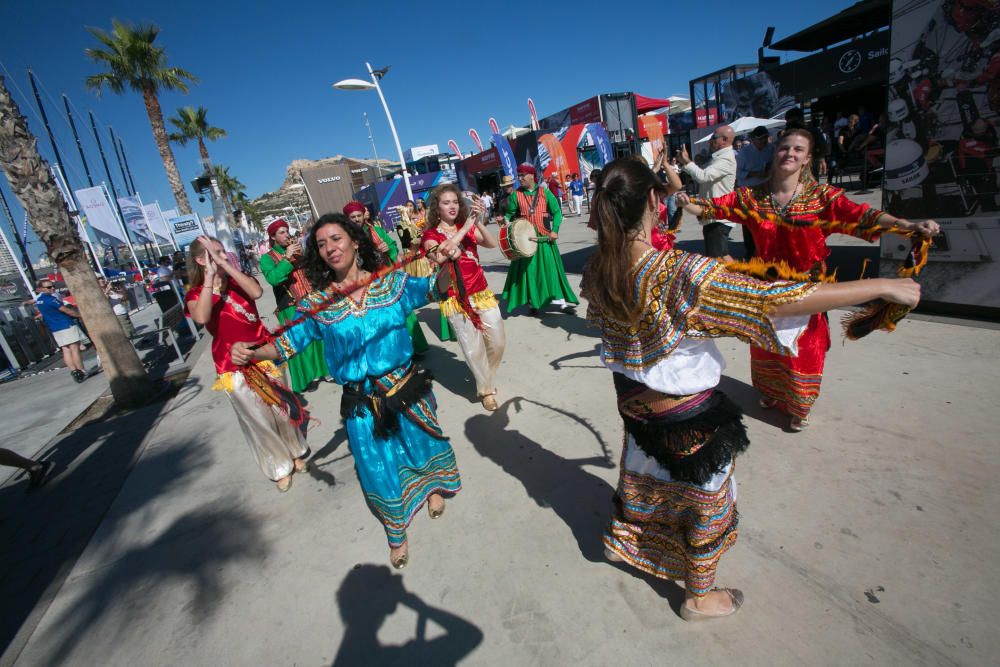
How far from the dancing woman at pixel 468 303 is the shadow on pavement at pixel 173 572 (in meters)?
2.06

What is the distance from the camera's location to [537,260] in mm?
5922

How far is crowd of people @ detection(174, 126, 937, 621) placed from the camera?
1465 millimetres

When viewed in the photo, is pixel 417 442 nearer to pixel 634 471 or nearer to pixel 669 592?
pixel 634 471

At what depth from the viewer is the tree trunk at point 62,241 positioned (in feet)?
17.3

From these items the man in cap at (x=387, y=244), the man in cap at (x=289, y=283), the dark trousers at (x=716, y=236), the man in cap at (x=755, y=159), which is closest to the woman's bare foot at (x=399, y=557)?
the man in cap at (x=289, y=283)

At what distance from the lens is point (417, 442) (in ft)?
8.57

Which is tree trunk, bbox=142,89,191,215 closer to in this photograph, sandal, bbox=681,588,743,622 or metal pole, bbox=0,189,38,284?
metal pole, bbox=0,189,38,284

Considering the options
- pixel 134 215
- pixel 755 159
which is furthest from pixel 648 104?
pixel 134 215

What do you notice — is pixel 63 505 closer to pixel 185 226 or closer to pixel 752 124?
pixel 185 226

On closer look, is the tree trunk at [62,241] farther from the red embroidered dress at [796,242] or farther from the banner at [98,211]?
the banner at [98,211]

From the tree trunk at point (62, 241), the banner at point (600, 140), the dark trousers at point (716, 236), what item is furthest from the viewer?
the banner at point (600, 140)

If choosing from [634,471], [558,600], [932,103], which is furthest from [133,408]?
[932,103]

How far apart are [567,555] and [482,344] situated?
6.92 feet

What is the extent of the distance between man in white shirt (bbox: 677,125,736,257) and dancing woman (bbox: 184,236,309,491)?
13.8 feet
